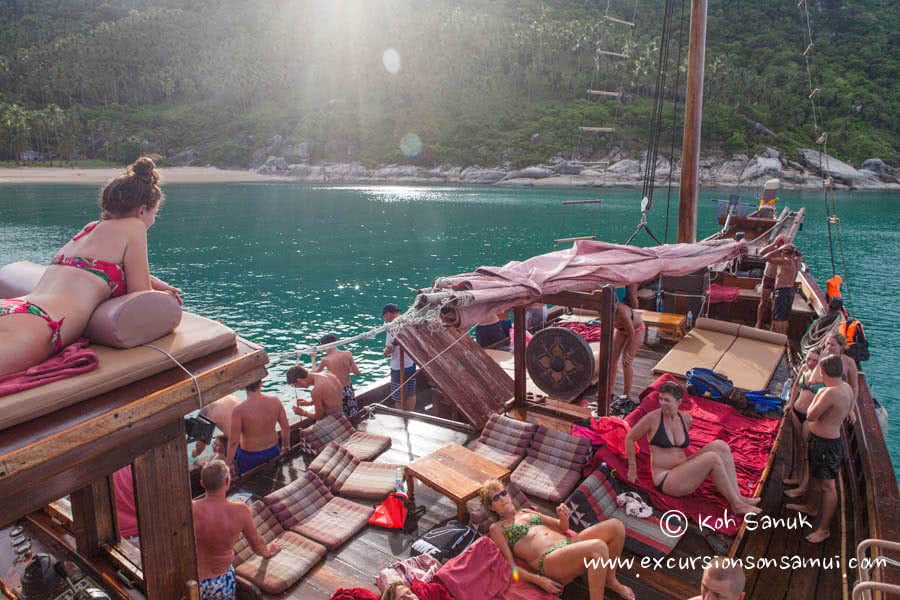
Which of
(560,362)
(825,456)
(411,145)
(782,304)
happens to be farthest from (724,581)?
(411,145)

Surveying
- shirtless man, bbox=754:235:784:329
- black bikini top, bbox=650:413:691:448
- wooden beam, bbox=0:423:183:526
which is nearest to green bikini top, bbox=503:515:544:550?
black bikini top, bbox=650:413:691:448

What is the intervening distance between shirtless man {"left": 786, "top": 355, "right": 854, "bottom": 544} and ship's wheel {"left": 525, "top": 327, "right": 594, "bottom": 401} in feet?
9.64

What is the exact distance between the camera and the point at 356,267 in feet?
125

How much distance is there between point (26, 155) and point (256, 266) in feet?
312

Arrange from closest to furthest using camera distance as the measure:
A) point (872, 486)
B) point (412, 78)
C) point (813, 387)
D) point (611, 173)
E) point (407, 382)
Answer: point (872, 486)
point (813, 387)
point (407, 382)
point (611, 173)
point (412, 78)

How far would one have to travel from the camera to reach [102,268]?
2.68 meters

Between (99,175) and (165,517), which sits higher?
(99,175)

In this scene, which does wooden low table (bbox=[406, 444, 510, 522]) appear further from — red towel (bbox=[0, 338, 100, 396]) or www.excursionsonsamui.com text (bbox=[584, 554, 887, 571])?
red towel (bbox=[0, 338, 100, 396])

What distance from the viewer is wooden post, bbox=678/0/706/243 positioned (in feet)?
45.5

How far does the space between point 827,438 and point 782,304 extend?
23.3 ft

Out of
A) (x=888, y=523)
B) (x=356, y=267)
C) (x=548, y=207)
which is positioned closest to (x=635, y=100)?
(x=548, y=207)

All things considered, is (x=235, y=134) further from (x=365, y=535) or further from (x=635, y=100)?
(x=365, y=535)

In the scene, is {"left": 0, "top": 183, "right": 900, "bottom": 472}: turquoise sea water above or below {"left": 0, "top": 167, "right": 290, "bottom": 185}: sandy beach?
below

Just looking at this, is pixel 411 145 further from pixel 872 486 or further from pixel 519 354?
pixel 872 486
